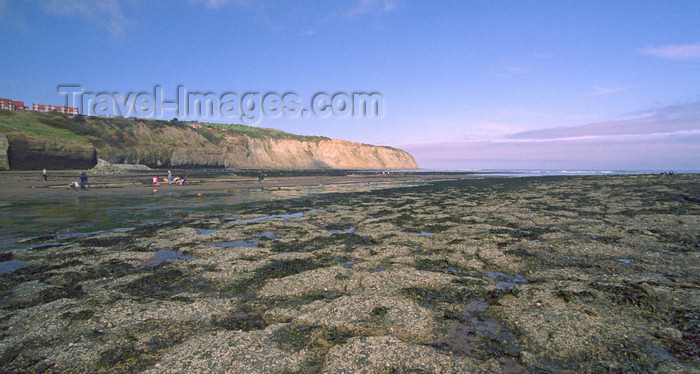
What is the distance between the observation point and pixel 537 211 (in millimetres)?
15531

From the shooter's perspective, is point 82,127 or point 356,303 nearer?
point 356,303

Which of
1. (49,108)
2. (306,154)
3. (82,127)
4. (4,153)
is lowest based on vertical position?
(4,153)

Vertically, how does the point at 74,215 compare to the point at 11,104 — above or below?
below

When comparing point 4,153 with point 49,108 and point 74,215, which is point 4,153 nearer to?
point 74,215

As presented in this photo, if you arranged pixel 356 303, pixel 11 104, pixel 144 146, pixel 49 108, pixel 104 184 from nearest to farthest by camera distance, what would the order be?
pixel 356 303 < pixel 104 184 < pixel 144 146 < pixel 49 108 < pixel 11 104

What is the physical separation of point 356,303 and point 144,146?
8142cm

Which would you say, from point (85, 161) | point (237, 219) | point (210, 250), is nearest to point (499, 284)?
point (210, 250)

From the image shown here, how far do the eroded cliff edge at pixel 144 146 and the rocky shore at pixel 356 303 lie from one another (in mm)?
A: 54500

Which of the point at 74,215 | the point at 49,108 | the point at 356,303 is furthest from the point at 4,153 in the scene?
the point at 356,303

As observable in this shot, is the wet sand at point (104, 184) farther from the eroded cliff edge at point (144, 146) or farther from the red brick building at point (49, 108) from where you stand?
the red brick building at point (49, 108)

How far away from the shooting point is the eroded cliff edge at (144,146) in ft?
159

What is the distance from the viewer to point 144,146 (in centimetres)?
7112

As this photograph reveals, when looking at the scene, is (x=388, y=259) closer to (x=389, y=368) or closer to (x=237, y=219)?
(x=389, y=368)

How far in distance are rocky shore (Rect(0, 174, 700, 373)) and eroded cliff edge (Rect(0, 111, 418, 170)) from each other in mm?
54500
